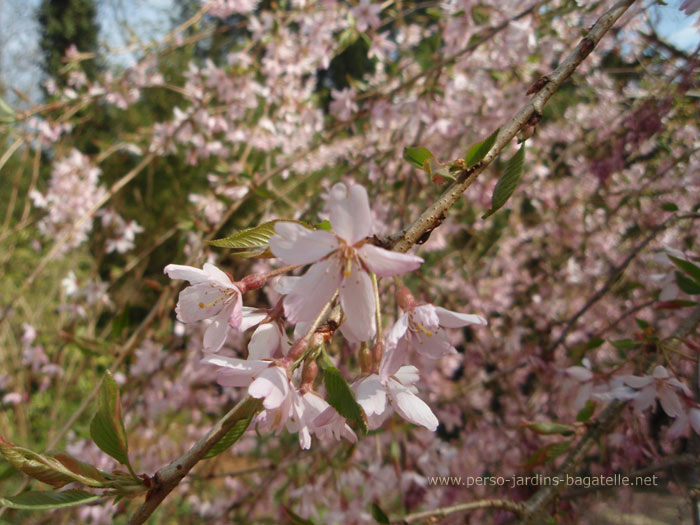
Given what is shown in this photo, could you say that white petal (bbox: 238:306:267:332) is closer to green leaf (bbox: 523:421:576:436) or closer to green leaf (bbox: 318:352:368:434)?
green leaf (bbox: 318:352:368:434)

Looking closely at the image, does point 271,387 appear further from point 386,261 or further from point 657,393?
point 657,393

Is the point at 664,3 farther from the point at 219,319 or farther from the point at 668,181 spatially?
the point at 668,181

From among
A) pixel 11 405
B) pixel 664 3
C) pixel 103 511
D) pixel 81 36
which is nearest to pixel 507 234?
pixel 664 3

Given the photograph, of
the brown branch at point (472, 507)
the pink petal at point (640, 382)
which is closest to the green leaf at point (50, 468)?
the brown branch at point (472, 507)

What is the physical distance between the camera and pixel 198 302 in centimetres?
49

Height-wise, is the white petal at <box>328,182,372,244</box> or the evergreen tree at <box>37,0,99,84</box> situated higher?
the white petal at <box>328,182,372,244</box>

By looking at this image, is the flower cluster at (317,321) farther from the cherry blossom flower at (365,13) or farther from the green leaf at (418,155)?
the cherry blossom flower at (365,13)

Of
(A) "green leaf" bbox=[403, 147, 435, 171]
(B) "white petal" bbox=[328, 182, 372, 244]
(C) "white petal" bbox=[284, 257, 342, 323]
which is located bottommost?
(C) "white petal" bbox=[284, 257, 342, 323]

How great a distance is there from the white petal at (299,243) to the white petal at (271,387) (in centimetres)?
10

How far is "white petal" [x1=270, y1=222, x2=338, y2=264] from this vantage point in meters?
0.38

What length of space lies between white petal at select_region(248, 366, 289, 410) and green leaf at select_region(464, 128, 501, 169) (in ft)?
0.83

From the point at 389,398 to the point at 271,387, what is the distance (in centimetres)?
14

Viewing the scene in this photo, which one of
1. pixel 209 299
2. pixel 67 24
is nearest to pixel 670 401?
pixel 209 299

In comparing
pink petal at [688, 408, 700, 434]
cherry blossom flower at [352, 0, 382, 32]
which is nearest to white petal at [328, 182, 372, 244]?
pink petal at [688, 408, 700, 434]
